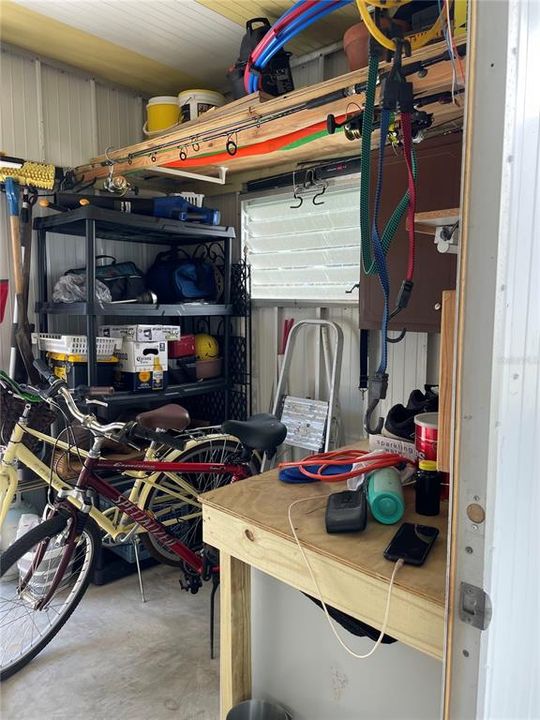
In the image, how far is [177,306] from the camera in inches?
119

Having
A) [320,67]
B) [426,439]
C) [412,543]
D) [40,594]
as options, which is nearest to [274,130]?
[320,67]

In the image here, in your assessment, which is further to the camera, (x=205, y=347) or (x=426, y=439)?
(x=205, y=347)

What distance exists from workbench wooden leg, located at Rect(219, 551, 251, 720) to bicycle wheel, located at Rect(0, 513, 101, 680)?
1032mm

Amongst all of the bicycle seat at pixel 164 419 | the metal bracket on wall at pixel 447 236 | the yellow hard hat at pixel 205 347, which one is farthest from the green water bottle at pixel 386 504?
the yellow hard hat at pixel 205 347

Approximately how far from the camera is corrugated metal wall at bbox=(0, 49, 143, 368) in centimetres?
292

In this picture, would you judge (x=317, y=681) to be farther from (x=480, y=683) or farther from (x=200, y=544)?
(x=200, y=544)

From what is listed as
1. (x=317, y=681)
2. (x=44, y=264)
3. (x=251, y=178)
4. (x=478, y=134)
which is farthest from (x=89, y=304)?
(x=478, y=134)

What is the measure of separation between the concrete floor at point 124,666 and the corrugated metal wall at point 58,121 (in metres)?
1.54

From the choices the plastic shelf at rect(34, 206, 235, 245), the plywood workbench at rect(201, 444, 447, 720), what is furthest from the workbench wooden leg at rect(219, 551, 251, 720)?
the plastic shelf at rect(34, 206, 235, 245)

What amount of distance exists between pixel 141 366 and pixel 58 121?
1.58 metres

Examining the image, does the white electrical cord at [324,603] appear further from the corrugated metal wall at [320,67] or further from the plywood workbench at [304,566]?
the corrugated metal wall at [320,67]

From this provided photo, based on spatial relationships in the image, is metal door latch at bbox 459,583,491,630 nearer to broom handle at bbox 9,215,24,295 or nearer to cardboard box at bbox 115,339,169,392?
cardboard box at bbox 115,339,169,392

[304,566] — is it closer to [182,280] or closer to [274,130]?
[274,130]

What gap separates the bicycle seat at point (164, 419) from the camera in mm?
2242
